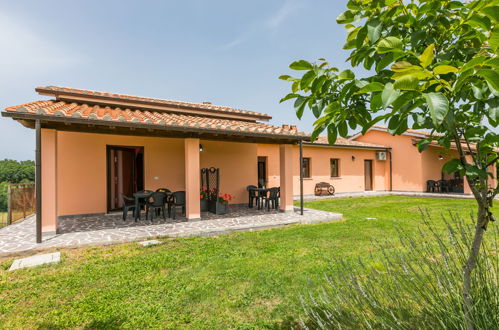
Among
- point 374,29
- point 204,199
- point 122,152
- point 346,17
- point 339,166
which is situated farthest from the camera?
point 339,166

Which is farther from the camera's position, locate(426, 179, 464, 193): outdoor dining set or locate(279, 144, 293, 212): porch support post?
locate(426, 179, 464, 193): outdoor dining set

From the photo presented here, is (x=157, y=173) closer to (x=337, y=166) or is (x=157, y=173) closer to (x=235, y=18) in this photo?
(x=235, y=18)

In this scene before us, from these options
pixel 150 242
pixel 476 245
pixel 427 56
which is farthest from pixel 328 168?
pixel 427 56

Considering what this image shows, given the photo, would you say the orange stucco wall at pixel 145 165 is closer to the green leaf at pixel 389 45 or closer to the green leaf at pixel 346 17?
the green leaf at pixel 346 17

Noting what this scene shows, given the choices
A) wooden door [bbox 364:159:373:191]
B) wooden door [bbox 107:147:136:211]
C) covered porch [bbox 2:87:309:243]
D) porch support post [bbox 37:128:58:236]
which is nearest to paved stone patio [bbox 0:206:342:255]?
covered porch [bbox 2:87:309:243]

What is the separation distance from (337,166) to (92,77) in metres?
15.9

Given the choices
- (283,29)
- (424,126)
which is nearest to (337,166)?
(283,29)

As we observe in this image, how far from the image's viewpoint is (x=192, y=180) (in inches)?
318

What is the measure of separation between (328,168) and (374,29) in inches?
663

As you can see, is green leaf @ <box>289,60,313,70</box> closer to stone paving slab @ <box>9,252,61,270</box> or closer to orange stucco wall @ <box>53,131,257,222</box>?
stone paving slab @ <box>9,252,61,270</box>

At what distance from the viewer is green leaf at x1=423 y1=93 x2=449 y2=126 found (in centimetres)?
79

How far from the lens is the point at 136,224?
769 centimetres

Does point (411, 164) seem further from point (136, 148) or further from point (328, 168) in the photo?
point (136, 148)

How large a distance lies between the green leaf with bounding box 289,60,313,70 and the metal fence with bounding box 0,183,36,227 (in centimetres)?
1142
